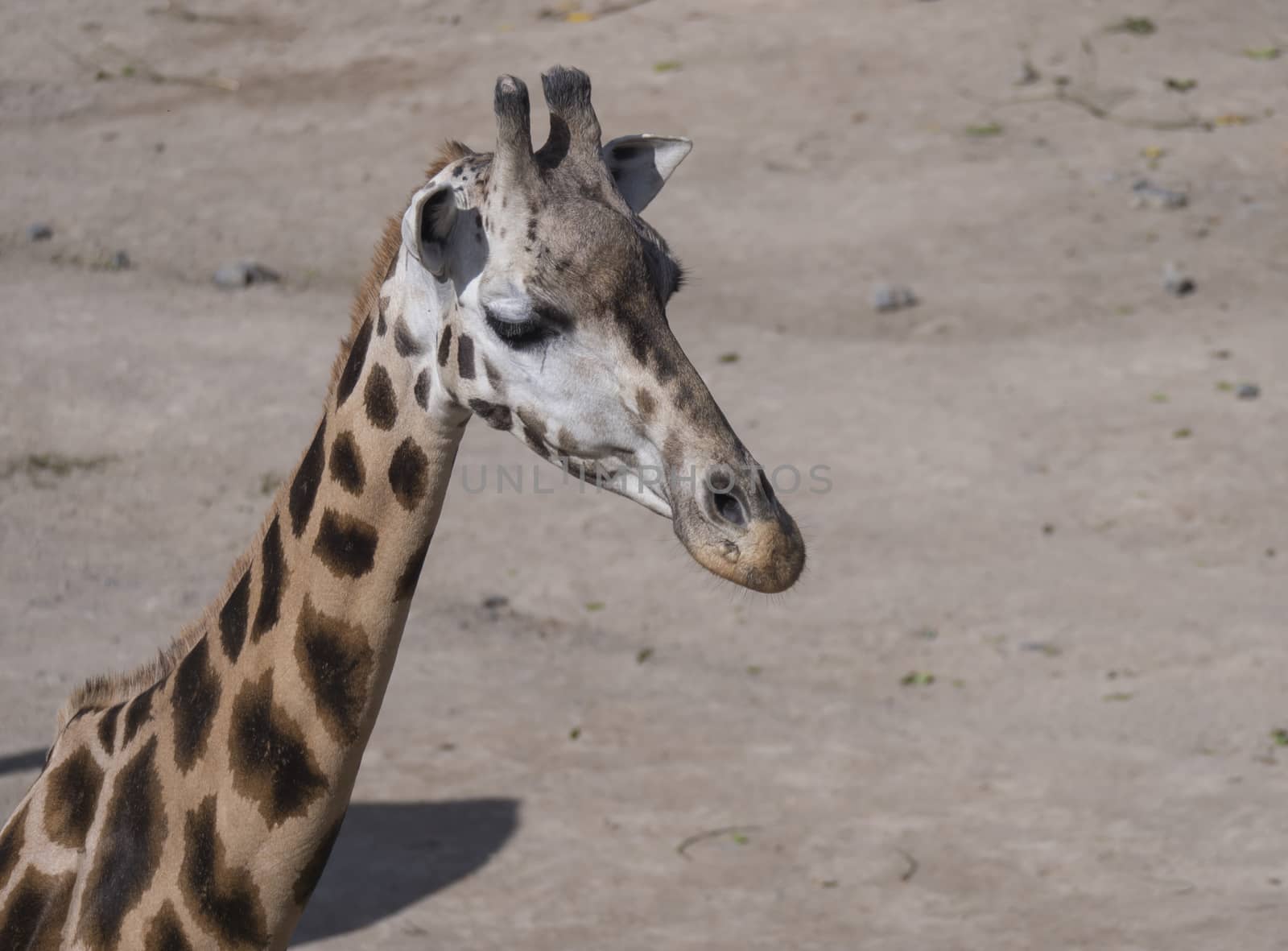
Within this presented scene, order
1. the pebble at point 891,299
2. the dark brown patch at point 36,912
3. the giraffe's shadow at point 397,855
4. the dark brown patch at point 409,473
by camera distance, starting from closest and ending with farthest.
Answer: the dark brown patch at point 409,473 → the dark brown patch at point 36,912 → the giraffe's shadow at point 397,855 → the pebble at point 891,299

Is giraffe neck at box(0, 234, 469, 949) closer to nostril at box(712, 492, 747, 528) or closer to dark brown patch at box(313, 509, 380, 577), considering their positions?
dark brown patch at box(313, 509, 380, 577)

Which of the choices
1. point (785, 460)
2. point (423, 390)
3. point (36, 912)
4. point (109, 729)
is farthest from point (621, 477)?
point (785, 460)

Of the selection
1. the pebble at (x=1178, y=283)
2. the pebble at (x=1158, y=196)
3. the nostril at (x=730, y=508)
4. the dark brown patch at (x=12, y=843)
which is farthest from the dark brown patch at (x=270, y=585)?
the pebble at (x=1158, y=196)

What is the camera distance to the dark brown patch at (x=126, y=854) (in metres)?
3.59

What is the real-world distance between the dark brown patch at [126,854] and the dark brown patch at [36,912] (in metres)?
0.11

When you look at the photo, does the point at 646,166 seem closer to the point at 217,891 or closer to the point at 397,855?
the point at 217,891

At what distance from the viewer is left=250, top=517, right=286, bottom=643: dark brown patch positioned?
3.54m

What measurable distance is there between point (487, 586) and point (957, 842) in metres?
2.95

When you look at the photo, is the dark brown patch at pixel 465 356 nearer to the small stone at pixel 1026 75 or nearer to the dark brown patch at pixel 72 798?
the dark brown patch at pixel 72 798

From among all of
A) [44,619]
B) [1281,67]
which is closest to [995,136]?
[1281,67]

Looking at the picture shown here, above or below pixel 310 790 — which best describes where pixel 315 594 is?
above

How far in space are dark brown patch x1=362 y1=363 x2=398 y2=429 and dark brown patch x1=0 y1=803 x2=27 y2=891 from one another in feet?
4.54

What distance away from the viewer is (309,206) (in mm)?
12445

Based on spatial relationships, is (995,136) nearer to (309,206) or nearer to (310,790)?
(309,206)
